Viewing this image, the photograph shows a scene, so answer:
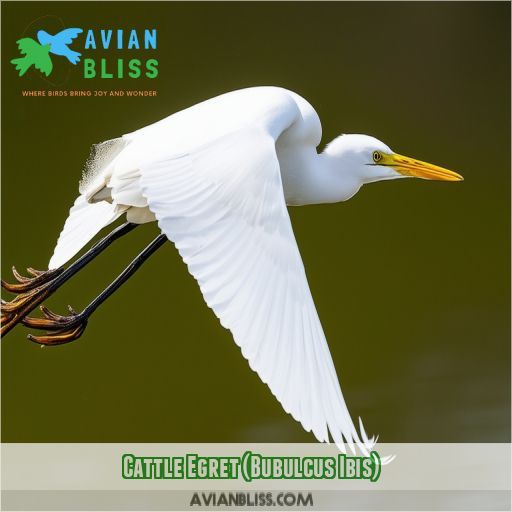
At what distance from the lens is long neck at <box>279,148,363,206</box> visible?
2317 mm

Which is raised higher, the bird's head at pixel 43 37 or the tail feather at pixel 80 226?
the bird's head at pixel 43 37

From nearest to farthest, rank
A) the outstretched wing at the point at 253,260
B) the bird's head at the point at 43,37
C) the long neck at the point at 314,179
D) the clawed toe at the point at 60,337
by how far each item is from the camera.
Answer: the outstretched wing at the point at 253,260, the long neck at the point at 314,179, the clawed toe at the point at 60,337, the bird's head at the point at 43,37

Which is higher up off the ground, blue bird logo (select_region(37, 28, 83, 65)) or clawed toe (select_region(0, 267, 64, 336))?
blue bird logo (select_region(37, 28, 83, 65))

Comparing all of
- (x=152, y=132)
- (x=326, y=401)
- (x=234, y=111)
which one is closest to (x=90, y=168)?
(x=152, y=132)

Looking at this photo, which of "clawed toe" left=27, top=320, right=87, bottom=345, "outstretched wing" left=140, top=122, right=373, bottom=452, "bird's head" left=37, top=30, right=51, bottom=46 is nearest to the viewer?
"outstretched wing" left=140, top=122, right=373, bottom=452

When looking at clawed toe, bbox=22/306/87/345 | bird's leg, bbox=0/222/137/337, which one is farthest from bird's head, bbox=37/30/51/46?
clawed toe, bbox=22/306/87/345

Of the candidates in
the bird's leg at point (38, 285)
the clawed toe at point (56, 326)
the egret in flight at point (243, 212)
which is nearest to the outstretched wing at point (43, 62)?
the egret in flight at point (243, 212)

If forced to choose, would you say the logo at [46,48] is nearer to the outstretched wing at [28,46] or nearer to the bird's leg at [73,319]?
the outstretched wing at [28,46]

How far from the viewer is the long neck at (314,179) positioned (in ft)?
7.60

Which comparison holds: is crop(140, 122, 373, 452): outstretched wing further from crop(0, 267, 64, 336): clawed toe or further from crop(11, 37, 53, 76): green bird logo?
crop(11, 37, 53, 76): green bird logo

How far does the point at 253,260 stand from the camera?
182 cm

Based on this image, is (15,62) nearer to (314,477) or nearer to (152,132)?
(152,132)

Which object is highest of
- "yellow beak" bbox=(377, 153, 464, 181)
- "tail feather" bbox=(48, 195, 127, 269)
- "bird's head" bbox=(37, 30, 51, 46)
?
"bird's head" bbox=(37, 30, 51, 46)

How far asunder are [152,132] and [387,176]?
564 millimetres
